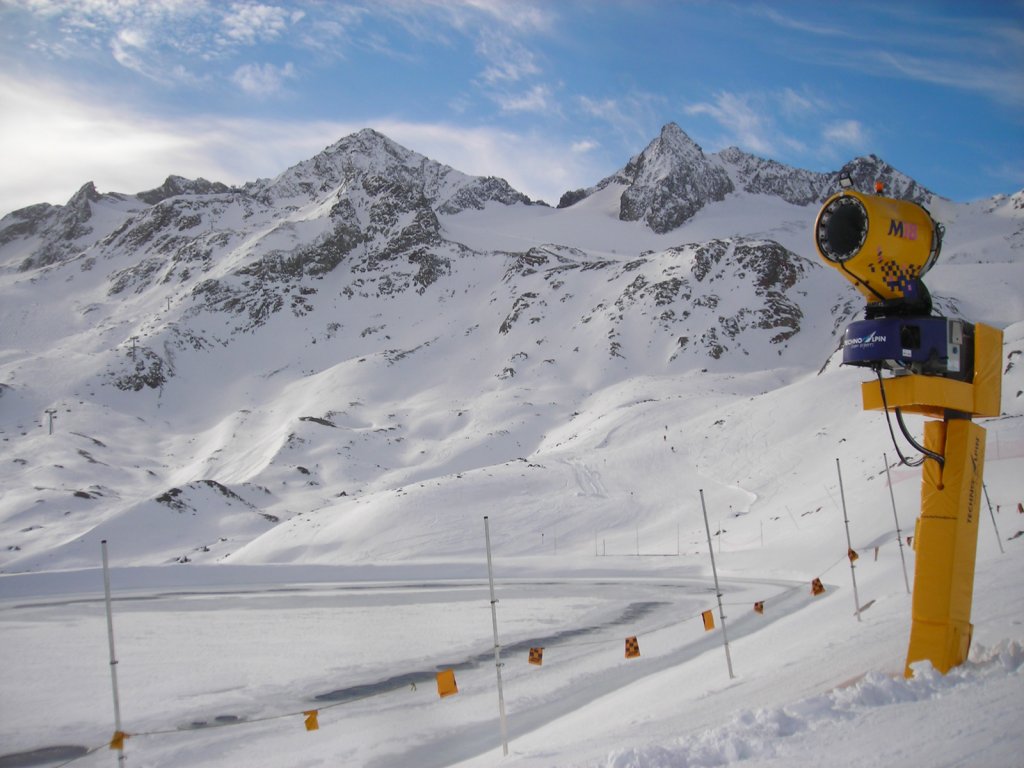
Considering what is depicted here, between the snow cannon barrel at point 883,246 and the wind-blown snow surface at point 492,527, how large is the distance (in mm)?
1096

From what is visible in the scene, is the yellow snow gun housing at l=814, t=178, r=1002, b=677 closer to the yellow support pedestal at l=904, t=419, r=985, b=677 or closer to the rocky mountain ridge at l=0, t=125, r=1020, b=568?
the yellow support pedestal at l=904, t=419, r=985, b=677

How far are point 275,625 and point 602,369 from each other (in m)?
86.0

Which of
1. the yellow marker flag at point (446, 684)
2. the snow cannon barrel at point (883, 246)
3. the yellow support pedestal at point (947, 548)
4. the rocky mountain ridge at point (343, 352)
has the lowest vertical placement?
the yellow marker flag at point (446, 684)

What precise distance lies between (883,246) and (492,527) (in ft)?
143

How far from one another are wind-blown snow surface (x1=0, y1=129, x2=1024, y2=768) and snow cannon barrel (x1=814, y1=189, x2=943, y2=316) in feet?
3.60

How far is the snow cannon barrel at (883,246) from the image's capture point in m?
8.34

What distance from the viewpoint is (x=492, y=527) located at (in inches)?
1980

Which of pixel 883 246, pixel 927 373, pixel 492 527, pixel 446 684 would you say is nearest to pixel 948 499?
pixel 927 373

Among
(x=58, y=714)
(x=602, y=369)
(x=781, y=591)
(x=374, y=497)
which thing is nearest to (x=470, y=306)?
(x=602, y=369)

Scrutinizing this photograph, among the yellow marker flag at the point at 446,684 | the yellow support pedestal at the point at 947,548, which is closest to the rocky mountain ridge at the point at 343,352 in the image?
the yellow marker flag at the point at 446,684

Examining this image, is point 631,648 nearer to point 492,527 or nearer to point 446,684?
point 446,684

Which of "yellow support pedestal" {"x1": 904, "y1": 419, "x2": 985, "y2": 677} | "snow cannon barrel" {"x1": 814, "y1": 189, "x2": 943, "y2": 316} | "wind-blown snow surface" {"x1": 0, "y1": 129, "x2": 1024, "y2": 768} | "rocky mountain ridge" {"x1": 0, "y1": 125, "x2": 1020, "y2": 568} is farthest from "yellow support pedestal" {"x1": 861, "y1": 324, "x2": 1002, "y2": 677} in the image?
"rocky mountain ridge" {"x1": 0, "y1": 125, "x2": 1020, "y2": 568}

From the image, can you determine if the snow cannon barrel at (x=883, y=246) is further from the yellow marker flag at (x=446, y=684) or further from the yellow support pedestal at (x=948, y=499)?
the yellow marker flag at (x=446, y=684)

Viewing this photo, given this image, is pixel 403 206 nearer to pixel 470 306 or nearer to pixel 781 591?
pixel 470 306
